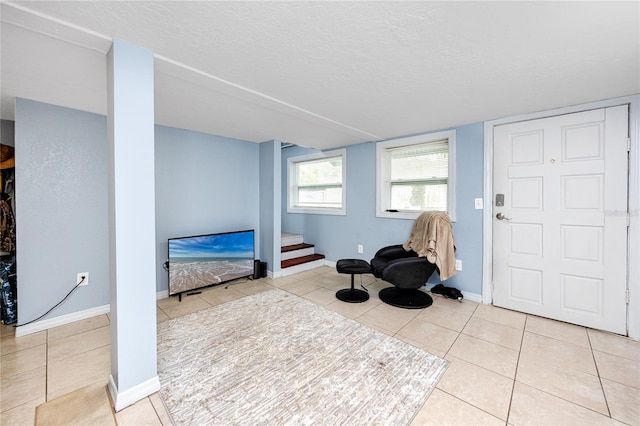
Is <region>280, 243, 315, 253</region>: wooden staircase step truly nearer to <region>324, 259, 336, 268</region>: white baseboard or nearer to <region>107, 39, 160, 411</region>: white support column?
<region>324, 259, 336, 268</region>: white baseboard

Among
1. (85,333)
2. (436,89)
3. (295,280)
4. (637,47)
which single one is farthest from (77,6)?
(295,280)

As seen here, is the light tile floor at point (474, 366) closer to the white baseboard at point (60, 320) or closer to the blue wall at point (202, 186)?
the white baseboard at point (60, 320)

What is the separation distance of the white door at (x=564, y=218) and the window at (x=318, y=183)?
92.1 inches

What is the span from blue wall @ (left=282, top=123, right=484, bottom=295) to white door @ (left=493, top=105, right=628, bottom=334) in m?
0.20

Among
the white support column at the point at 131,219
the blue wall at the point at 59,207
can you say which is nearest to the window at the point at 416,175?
the white support column at the point at 131,219

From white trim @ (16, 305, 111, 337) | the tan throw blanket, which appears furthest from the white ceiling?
white trim @ (16, 305, 111, 337)

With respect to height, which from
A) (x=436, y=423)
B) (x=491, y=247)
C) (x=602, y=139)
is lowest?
(x=436, y=423)

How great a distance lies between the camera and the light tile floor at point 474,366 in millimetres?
1441

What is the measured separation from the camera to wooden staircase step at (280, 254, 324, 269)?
414cm

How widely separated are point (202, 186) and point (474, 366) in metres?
3.62

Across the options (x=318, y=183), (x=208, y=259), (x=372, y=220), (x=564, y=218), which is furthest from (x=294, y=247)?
(x=564, y=218)

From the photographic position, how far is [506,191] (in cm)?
284

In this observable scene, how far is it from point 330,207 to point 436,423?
356 cm

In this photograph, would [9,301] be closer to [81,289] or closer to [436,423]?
[81,289]
